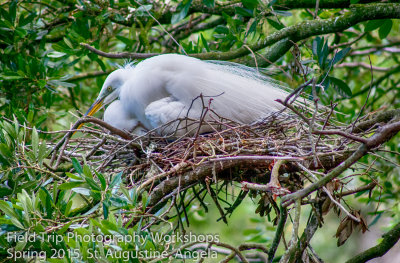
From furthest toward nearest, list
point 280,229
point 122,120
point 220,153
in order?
point 122,120, point 220,153, point 280,229

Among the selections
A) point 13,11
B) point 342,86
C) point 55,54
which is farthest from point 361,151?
point 13,11

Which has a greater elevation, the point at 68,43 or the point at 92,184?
the point at 68,43

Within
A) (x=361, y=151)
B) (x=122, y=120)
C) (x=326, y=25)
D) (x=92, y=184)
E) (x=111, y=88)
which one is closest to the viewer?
(x=361, y=151)

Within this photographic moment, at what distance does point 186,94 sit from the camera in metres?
2.99

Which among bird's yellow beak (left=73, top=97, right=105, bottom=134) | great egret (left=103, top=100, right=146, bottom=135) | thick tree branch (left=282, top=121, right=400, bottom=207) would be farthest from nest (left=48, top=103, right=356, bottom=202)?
bird's yellow beak (left=73, top=97, right=105, bottom=134)

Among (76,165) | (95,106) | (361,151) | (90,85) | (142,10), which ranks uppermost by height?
(142,10)

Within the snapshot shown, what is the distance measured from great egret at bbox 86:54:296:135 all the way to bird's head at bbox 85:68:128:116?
0.17 metres

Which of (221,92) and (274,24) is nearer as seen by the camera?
(221,92)

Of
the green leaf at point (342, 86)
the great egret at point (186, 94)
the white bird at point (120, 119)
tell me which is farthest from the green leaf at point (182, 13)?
the green leaf at point (342, 86)

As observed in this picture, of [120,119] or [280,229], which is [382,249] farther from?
[120,119]

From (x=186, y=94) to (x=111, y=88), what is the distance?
27.5 inches

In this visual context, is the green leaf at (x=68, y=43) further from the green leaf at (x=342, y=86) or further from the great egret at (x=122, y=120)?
the green leaf at (x=342, y=86)

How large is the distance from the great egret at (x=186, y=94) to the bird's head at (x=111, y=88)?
17 centimetres

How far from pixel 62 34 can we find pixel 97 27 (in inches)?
13.9
